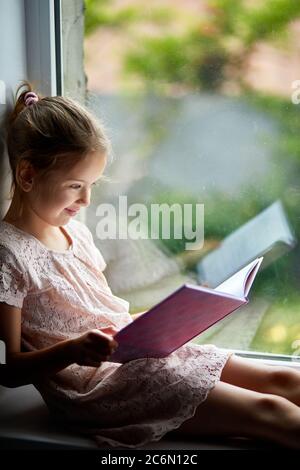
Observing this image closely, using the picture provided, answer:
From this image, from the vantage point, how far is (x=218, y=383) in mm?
1235

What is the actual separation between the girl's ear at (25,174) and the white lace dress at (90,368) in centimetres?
8

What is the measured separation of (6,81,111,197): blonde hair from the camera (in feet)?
4.15

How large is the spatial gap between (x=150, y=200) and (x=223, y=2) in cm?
46

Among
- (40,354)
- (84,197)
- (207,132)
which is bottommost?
(40,354)

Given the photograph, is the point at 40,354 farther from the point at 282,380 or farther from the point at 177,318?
the point at 282,380

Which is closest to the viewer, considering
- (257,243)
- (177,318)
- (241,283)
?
(177,318)

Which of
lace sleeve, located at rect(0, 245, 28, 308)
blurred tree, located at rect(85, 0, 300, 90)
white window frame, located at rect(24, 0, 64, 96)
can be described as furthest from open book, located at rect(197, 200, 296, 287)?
white window frame, located at rect(24, 0, 64, 96)

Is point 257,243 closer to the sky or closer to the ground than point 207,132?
closer to the ground

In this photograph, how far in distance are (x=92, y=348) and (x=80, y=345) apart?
3cm

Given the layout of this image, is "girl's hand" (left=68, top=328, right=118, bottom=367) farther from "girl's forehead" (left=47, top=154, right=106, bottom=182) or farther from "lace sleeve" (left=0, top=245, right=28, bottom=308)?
"girl's forehead" (left=47, top=154, right=106, bottom=182)

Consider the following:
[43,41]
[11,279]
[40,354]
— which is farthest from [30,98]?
[40,354]

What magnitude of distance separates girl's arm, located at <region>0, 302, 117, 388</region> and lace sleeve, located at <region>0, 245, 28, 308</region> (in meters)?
0.02

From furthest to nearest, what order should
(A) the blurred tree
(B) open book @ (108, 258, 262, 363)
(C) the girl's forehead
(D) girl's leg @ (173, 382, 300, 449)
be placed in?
(A) the blurred tree, (C) the girl's forehead, (D) girl's leg @ (173, 382, 300, 449), (B) open book @ (108, 258, 262, 363)

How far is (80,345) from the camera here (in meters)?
1.15
